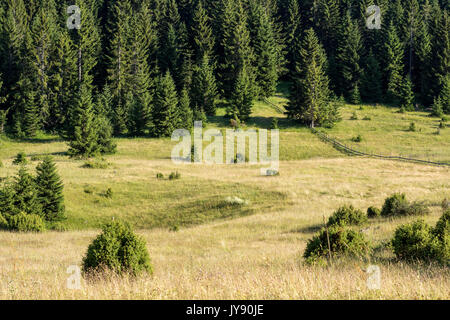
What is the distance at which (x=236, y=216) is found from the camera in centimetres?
2670

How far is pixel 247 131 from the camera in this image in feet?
213

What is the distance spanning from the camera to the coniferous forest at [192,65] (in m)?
65.1

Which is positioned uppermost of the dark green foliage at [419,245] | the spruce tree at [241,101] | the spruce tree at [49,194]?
the spruce tree at [241,101]

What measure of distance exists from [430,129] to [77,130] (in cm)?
5787

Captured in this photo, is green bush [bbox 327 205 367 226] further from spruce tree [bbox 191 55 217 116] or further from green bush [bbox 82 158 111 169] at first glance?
spruce tree [bbox 191 55 217 116]

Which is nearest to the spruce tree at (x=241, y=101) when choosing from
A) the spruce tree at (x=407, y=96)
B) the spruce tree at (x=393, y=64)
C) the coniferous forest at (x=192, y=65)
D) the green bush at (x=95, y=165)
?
the coniferous forest at (x=192, y=65)

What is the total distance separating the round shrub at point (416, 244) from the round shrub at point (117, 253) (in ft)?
22.7

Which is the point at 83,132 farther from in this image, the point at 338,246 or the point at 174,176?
the point at 338,246

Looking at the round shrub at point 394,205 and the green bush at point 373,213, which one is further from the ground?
the round shrub at point 394,205

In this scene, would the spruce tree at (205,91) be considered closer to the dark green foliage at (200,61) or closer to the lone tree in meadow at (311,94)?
the dark green foliage at (200,61)

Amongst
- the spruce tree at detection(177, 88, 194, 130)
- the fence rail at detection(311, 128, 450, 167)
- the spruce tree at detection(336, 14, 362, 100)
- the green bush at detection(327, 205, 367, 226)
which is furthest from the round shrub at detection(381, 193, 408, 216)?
the spruce tree at detection(336, 14, 362, 100)

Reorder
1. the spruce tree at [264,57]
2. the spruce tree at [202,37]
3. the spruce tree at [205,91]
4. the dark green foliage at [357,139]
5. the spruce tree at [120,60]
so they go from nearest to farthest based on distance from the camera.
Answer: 1. the dark green foliage at [357,139]
2. the spruce tree at [205,91]
3. the spruce tree at [120,60]
4. the spruce tree at [264,57]
5. the spruce tree at [202,37]
